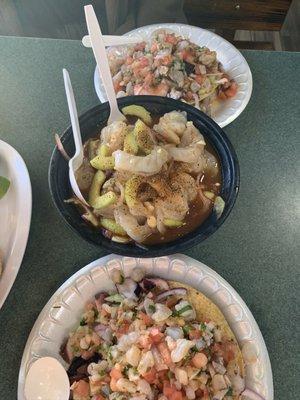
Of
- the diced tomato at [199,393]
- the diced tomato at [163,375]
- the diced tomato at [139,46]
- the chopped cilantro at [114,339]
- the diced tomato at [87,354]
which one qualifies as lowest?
the diced tomato at [199,393]

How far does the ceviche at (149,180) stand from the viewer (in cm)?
116

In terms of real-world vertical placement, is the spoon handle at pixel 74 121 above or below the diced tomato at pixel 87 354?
above

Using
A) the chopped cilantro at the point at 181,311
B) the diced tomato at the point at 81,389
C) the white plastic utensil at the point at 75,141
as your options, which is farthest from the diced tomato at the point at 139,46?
the diced tomato at the point at 81,389

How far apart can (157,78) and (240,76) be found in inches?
13.5

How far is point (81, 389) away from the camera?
47.1 inches

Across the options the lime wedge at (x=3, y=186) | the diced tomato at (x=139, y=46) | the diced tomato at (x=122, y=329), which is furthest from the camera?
the diced tomato at (x=139, y=46)

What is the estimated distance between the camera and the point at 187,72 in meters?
1.66

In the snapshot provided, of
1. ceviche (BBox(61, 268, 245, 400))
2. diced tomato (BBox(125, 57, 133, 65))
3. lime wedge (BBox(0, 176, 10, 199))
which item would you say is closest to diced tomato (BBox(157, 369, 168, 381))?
ceviche (BBox(61, 268, 245, 400))

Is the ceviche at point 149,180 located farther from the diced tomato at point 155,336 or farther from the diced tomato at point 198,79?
the diced tomato at point 198,79

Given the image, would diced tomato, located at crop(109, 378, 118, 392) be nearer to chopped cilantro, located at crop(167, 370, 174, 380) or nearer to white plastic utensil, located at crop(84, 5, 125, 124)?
chopped cilantro, located at crop(167, 370, 174, 380)

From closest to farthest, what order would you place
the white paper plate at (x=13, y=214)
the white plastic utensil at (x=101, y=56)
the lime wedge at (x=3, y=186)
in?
the white plastic utensil at (x=101, y=56)
the white paper plate at (x=13, y=214)
the lime wedge at (x=3, y=186)

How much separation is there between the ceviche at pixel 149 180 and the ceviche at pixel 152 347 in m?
0.21

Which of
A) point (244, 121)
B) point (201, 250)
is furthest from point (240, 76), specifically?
point (201, 250)

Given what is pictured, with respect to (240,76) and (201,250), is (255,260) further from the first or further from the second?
(240,76)
